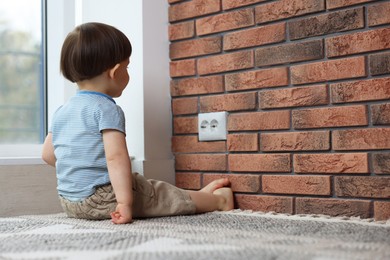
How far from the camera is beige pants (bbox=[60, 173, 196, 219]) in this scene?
70.6 inches

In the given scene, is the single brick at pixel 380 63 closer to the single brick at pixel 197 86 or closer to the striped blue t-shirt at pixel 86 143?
the single brick at pixel 197 86

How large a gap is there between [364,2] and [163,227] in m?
0.94

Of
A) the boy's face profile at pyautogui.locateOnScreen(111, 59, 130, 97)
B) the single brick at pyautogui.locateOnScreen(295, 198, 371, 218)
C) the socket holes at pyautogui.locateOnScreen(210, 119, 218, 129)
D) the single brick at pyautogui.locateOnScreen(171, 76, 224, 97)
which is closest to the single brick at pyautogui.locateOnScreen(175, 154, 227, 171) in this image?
the socket holes at pyautogui.locateOnScreen(210, 119, 218, 129)

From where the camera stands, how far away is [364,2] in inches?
70.5

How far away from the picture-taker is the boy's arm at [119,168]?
1.71m

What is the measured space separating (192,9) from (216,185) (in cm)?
71

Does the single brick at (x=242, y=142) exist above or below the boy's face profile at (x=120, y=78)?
below

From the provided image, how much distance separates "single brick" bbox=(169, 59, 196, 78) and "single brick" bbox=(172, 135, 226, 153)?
253 millimetres

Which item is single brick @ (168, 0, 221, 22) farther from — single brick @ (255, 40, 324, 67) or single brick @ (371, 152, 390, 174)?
single brick @ (371, 152, 390, 174)

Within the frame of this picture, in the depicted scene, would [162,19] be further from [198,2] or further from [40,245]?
[40,245]

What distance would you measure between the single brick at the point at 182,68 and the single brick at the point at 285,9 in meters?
0.35

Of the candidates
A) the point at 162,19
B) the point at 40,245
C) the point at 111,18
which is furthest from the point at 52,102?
the point at 40,245

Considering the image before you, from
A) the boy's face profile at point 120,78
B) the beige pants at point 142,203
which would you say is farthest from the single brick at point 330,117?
the boy's face profile at point 120,78

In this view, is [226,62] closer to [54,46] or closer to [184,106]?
[184,106]
